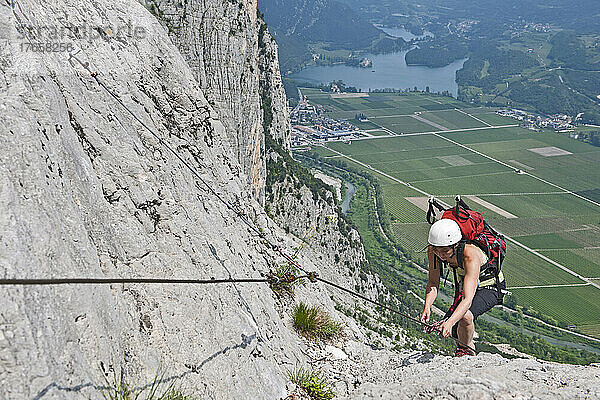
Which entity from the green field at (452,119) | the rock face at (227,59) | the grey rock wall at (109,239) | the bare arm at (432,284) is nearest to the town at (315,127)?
the green field at (452,119)

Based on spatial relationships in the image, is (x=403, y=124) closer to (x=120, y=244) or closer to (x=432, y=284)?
(x=432, y=284)

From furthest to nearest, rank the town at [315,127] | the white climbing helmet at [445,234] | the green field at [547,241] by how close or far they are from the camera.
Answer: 1. the town at [315,127]
2. the green field at [547,241]
3. the white climbing helmet at [445,234]

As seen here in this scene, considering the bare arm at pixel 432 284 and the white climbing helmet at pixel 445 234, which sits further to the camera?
the bare arm at pixel 432 284

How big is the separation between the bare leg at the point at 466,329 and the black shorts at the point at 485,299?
0.11 m

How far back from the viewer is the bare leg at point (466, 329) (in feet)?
19.6

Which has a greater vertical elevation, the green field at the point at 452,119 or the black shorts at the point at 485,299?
the black shorts at the point at 485,299

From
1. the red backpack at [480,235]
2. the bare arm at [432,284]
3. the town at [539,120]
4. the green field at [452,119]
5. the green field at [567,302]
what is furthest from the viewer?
the town at [539,120]

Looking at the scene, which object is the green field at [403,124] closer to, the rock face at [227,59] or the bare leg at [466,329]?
the rock face at [227,59]

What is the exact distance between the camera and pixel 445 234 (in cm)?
552

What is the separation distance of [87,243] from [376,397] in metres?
3.50
